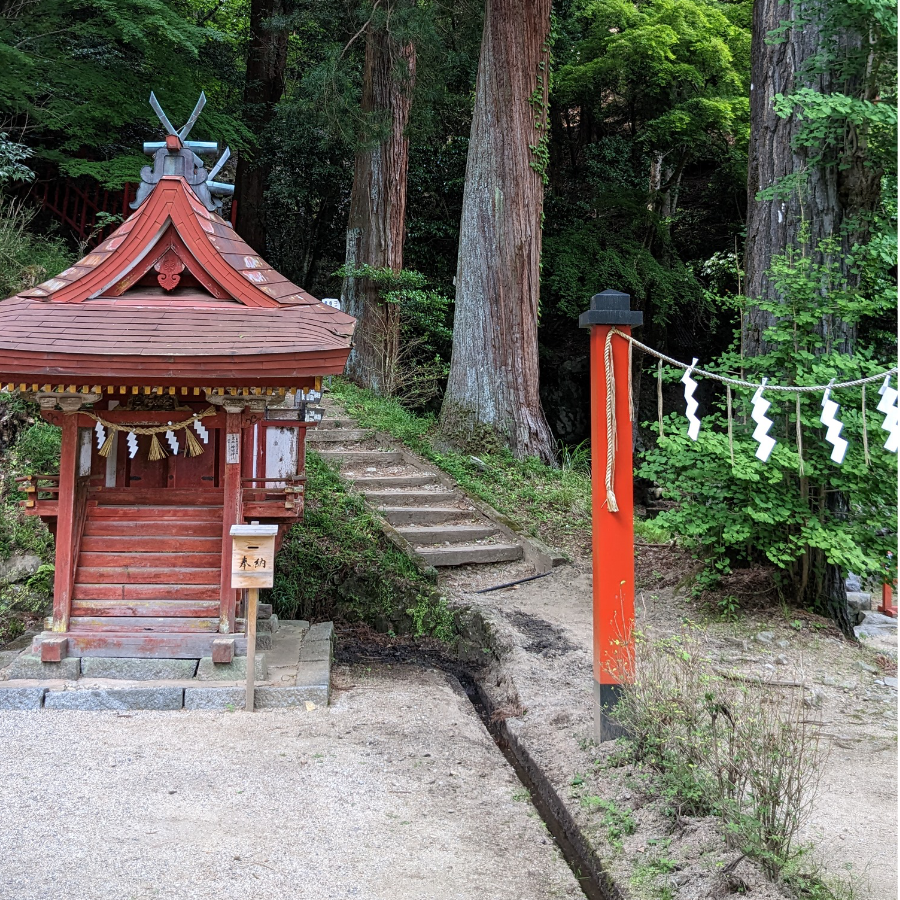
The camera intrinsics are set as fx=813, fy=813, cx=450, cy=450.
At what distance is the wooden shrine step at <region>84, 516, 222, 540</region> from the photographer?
19.8 feet

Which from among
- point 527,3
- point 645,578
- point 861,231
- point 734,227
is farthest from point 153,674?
point 734,227

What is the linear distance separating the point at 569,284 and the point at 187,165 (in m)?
9.54

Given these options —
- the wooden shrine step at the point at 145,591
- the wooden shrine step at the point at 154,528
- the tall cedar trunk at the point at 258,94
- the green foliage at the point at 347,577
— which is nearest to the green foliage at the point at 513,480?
the green foliage at the point at 347,577

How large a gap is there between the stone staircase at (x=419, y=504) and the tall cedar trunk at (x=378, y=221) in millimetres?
2411

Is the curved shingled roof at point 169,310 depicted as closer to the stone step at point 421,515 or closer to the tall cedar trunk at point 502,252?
the stone step at point 421,515

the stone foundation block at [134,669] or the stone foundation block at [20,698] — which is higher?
the stone foundation block at [134,669]

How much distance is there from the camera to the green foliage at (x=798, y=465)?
6.09 m

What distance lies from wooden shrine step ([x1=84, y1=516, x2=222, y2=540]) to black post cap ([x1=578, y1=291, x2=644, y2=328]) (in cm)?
327

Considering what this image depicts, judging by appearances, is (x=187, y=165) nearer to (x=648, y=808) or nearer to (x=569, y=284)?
(x=648, y=808)

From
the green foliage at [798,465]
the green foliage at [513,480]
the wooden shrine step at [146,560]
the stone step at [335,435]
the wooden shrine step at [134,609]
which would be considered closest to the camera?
the wooden shrine step at [134,609]

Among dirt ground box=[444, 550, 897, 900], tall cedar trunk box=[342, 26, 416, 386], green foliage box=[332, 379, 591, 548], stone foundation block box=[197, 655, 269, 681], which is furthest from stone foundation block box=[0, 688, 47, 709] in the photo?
tall cedar trunk box=[342, 26, 416, 386]

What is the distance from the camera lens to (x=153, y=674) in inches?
224

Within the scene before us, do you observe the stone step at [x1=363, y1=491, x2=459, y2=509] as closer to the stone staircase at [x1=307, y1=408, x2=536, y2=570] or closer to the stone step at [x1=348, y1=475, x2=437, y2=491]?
the stone staircase at [x1=307, y1=408, x2=536, y2=570]

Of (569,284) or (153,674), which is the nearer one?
(153,674)
